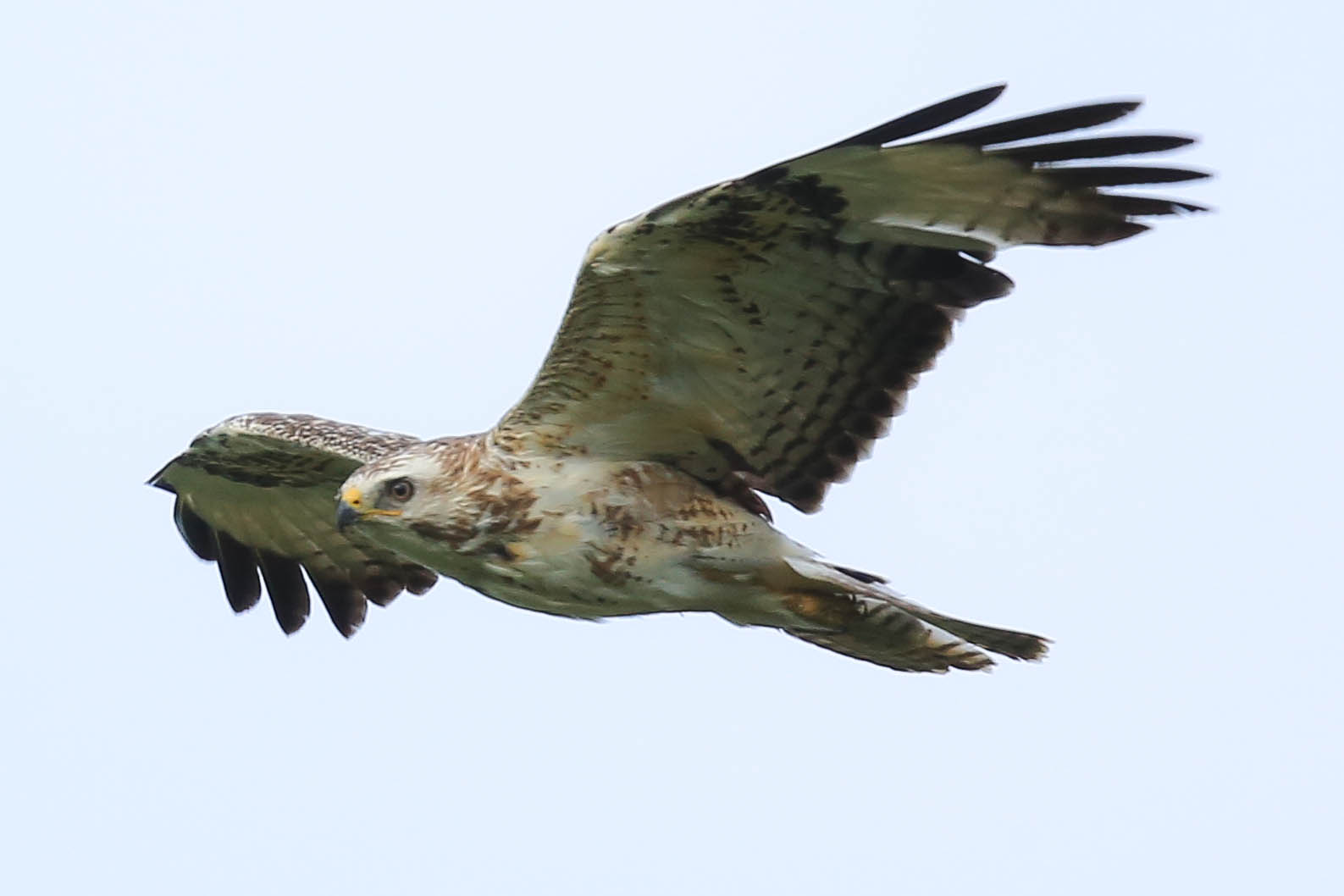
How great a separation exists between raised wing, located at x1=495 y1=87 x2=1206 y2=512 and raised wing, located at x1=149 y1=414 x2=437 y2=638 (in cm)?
247

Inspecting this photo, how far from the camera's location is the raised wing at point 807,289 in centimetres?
791

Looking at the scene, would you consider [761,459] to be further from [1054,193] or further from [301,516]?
[301,516]

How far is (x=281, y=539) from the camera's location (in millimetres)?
11562

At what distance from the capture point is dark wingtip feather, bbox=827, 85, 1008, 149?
7203 mm

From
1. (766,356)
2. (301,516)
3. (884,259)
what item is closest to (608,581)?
(766,356)

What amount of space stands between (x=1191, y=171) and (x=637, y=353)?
88.1 inches

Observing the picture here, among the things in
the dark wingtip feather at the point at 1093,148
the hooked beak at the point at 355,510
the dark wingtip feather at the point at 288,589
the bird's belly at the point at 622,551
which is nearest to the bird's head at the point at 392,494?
the hooked beak at the point at 355,510

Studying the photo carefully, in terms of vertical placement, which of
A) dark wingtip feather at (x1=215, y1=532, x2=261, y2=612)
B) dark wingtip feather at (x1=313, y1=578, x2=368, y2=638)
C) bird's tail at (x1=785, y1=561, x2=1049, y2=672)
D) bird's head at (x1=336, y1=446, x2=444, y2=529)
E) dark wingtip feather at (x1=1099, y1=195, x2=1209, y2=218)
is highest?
dark wingtip feather at (x1=215, y1=532, x2=261, y2=612)

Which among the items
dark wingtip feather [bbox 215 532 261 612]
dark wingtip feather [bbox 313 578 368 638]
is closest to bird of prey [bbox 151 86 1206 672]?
dark wingtip feather [bbox 313 578 368 638]

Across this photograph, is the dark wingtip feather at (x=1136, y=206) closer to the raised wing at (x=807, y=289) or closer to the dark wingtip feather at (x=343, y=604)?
the raised wing at (x=807, y=289)

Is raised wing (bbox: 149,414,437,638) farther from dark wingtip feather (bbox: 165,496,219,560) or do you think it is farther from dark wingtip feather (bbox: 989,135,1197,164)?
dark wingtip feather (bbox: 989,135,1197,164)

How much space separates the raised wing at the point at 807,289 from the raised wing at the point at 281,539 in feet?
8.10

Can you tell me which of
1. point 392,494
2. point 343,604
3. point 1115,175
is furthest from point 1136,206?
point 343,604

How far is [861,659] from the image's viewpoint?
9367mm
